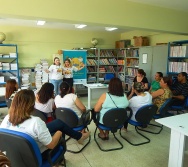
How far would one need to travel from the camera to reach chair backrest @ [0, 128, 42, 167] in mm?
1289

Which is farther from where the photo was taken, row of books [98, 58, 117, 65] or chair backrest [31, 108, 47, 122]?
row of books [98, 58, 117, 65]

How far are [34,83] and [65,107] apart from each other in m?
4.27

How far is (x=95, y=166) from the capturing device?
2.21 m

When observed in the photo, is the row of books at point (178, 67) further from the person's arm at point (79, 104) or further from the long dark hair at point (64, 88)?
the long dark hair at point (64, 88)

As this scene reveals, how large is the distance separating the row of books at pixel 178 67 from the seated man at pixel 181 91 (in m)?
0.49

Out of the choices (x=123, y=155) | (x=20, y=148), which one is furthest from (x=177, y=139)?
(x=20, y=148)

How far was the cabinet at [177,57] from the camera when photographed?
4379 mm

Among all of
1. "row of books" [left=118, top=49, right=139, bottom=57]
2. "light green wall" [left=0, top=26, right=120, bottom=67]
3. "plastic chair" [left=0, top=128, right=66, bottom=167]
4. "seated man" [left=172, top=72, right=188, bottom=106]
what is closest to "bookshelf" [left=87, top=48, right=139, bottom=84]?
"row of books" [left=118, top=49, right=139, bottom=57]

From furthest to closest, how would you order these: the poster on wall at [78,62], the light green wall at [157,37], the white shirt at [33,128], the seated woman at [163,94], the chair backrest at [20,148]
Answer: the poster on wall at [78,62] < the light green wall at [157,37] < the seated woman at [163,94] < the white shirt at [33,128] < the chair backrest at [20,148]

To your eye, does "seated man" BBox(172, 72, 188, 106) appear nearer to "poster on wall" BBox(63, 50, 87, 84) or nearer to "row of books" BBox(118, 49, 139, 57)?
"row of books" BBox(118, 49, 139, 57)

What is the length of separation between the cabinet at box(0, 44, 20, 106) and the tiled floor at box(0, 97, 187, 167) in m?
3.93

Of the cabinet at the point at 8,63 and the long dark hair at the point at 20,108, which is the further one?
the cabinet at the point at 8,63

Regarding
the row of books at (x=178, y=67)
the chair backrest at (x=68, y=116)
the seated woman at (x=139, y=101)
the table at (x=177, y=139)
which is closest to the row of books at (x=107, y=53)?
the row of books at (x=178, y=67)

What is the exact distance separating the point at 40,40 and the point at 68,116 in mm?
4714
